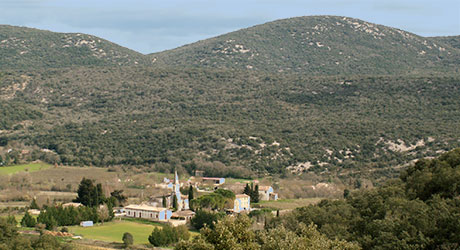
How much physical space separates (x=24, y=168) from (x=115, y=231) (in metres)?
26.8

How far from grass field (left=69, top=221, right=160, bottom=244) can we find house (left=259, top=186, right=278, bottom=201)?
1287 cm

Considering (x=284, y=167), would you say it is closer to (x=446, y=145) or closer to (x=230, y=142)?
(x=230, y=142)

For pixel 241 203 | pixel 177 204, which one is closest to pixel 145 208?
pixel 177 204

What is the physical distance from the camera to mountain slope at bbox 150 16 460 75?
440 ft

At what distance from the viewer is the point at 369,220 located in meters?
36.7

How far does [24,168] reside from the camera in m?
75.2

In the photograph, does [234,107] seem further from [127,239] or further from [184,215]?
[127,239]

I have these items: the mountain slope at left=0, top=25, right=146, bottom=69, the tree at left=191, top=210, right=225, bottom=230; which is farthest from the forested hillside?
the tree at left=191, top=210, right=225, bottom=230

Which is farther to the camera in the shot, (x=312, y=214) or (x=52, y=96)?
(x=52, y=96)

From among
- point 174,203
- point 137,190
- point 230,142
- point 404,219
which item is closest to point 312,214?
point 404,219

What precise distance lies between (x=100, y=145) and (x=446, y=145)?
37663 millimetres

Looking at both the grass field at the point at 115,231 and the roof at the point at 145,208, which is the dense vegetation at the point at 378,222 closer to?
the grass field at the point at 115,231

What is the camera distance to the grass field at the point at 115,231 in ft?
160

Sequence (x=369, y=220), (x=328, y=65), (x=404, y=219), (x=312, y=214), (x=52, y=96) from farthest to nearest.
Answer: (x=328, y=65)
(x=52, y=96)
(x=312, y=214)
(x=369, y=220)
(x=404, y=219)
